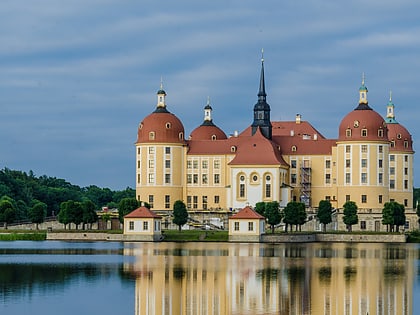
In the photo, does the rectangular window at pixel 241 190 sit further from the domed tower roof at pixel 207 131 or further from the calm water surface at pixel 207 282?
the calm water surface at pixel 207 282

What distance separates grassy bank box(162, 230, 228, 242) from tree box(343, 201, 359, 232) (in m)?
10.2

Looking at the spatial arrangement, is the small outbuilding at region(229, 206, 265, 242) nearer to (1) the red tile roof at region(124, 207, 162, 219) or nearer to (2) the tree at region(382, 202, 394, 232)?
(1) the red tile roof at region(124, 207, 162, 219)

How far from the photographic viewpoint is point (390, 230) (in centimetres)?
8975

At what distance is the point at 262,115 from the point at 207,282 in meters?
60.0

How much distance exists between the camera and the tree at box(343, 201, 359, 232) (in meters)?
Answer: 88.8

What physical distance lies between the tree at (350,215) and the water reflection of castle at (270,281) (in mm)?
22890

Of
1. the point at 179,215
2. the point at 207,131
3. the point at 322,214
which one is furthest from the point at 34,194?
the point at 322,214

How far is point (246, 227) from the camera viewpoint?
78812mm

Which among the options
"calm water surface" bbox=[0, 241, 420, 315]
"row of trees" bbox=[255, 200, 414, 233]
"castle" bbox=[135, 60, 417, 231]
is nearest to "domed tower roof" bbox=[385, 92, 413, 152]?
"castle" bbox=[135, 60, 417, 231]

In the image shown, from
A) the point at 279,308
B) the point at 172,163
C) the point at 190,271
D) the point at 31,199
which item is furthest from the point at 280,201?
the point at 279,308

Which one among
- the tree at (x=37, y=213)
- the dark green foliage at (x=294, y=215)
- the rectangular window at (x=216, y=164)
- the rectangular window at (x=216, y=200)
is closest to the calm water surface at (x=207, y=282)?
the dark green foliage at (x=294, y=215)

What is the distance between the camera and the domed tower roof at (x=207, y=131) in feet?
349

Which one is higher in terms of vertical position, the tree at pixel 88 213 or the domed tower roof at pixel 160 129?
the domed tower roof at pixel 160 129

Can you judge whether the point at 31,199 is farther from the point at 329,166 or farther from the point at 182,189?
the point at 329,166
